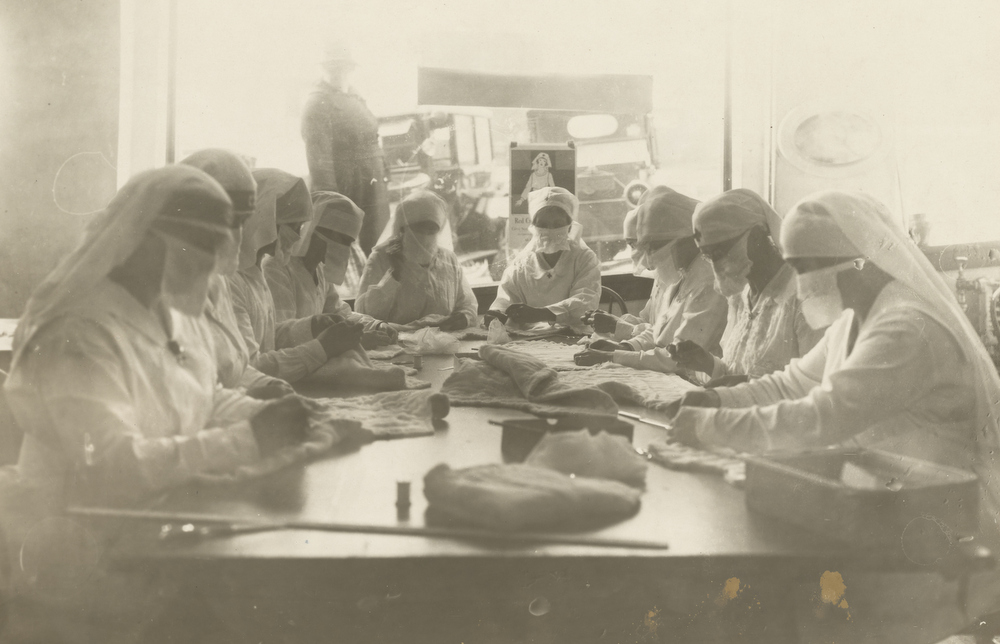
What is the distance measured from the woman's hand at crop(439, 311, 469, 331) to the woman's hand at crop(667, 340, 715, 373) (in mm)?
1309

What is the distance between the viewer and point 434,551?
1761mm

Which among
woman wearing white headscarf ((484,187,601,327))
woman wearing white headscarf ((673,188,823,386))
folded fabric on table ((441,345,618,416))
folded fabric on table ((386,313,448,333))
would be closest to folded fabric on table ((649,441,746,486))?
folded fabric on table ((441,345,618,416))

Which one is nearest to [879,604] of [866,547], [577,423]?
[866,547]

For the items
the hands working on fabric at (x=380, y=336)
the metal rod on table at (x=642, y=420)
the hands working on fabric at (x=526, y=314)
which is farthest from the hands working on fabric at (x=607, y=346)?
the hands working on fabric at (x=380, y=336)

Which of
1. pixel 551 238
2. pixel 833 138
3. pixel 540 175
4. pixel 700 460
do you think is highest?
pixel 833 138

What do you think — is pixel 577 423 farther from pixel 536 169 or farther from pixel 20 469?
pixel 20 469

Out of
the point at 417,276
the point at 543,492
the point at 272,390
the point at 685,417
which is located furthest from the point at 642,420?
the point at 417,276

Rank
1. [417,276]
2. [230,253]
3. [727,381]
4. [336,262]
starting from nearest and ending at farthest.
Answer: [230,253] → [727,381] → [336,262] → [417,276]

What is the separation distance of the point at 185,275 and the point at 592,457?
1.13 meters

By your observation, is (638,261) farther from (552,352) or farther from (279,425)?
(279,425)

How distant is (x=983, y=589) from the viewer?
7.94 ft

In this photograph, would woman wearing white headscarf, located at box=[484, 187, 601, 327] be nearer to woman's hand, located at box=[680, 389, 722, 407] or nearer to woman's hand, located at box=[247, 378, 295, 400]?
woman's hand, located at box=[680, 389, 722, 407]

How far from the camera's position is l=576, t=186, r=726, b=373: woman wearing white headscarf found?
108 inches

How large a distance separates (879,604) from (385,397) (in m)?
1.60
